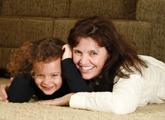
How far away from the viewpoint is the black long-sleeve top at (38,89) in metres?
1.74

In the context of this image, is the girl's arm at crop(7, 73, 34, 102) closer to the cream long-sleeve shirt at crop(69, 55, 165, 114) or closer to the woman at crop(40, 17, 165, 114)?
the woman at crop(40, 17, 165, 114)

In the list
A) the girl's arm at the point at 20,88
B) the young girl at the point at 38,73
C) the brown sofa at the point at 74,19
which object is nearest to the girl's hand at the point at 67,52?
the young girl at the point at 38,73

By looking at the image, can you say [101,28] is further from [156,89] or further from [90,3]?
[90,3]

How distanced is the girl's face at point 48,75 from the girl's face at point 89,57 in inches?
3.6

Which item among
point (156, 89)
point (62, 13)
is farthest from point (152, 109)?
point (62, 13)

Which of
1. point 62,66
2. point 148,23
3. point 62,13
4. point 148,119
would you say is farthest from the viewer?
point 62,13

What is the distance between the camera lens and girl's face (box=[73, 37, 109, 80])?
170 cm

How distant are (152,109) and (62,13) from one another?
1305 mm

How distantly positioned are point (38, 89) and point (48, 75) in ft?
0.55

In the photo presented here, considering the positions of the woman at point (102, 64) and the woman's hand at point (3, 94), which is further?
the woman's hand at point (3, 94)

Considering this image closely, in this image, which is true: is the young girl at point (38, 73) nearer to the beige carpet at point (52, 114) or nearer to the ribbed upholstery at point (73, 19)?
the beige carpet at point (52, 114)

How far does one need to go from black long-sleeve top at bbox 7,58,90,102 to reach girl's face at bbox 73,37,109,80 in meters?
0.04

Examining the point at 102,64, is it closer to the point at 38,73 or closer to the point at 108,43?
the point at 108,43

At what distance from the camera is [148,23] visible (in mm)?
2469
